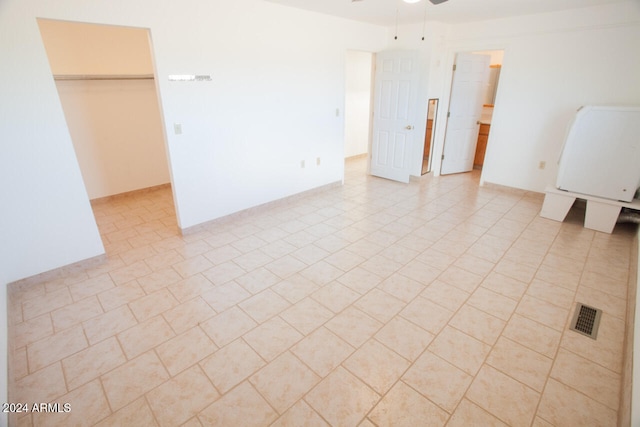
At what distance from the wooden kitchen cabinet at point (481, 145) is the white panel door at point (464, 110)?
0.36 meters

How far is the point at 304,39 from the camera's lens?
4.02 metres

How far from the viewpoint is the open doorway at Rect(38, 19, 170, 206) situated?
12.9 feet

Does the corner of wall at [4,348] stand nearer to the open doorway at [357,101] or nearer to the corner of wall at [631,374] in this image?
the corner of wall at [631,374]

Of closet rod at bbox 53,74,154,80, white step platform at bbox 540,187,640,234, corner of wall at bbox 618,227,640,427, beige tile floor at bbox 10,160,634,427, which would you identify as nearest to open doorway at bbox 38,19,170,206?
closet rod at bbox 53,74,154,80

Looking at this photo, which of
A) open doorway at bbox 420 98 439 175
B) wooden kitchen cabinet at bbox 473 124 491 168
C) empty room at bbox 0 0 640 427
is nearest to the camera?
empty room at bbox 0 0 640 427

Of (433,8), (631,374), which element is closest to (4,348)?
(631,374)

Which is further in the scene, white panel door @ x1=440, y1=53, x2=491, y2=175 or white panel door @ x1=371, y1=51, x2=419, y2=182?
white panel door @ x1=440, y1=53, x2=491, y2=175

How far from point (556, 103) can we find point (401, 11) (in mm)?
2388

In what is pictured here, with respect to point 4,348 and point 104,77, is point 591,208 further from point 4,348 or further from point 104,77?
point 104,77

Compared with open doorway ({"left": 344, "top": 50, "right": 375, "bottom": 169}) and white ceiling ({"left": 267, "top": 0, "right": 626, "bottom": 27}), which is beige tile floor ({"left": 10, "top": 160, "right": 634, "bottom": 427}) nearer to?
white ceiling ({"left": 267, "top": 0, "right": 626, "bottom": 27})

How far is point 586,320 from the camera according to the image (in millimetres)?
2314

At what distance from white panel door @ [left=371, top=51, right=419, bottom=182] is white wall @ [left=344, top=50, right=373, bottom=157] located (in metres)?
0.82

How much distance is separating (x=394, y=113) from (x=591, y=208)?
114 inches

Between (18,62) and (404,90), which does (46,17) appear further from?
(404,90)
